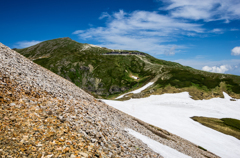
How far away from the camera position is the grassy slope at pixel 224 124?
181ft

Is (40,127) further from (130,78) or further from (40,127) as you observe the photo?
(130,78)

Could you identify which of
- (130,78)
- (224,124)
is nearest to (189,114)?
(224,124)

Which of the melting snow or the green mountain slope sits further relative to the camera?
the green mountain slope

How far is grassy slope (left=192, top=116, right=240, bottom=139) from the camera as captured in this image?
55.3 metres

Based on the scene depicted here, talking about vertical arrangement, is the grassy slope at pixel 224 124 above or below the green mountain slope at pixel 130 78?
below

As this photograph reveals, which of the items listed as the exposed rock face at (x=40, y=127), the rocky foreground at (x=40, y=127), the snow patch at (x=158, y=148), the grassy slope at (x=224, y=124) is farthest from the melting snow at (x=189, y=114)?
the exposed rock face at (x=40, y=127)

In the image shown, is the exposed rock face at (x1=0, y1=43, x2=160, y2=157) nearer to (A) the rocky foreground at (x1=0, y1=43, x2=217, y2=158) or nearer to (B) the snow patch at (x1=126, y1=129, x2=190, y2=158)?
(A) the rocky foreground at (x1=0, y1=43, x2=217, y2=158)

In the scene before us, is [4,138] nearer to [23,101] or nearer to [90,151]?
[23,101]

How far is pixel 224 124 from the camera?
6044cm

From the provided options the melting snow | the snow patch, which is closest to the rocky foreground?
the snow patch

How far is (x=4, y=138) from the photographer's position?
1002 cm

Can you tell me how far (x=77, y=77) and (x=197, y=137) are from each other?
5677 inches

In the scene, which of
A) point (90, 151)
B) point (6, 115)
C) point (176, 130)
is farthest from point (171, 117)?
point (6, 115)

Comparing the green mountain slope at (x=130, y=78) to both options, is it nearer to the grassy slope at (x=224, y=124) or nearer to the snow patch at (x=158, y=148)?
the grassy slope at (x=224, y=124)
